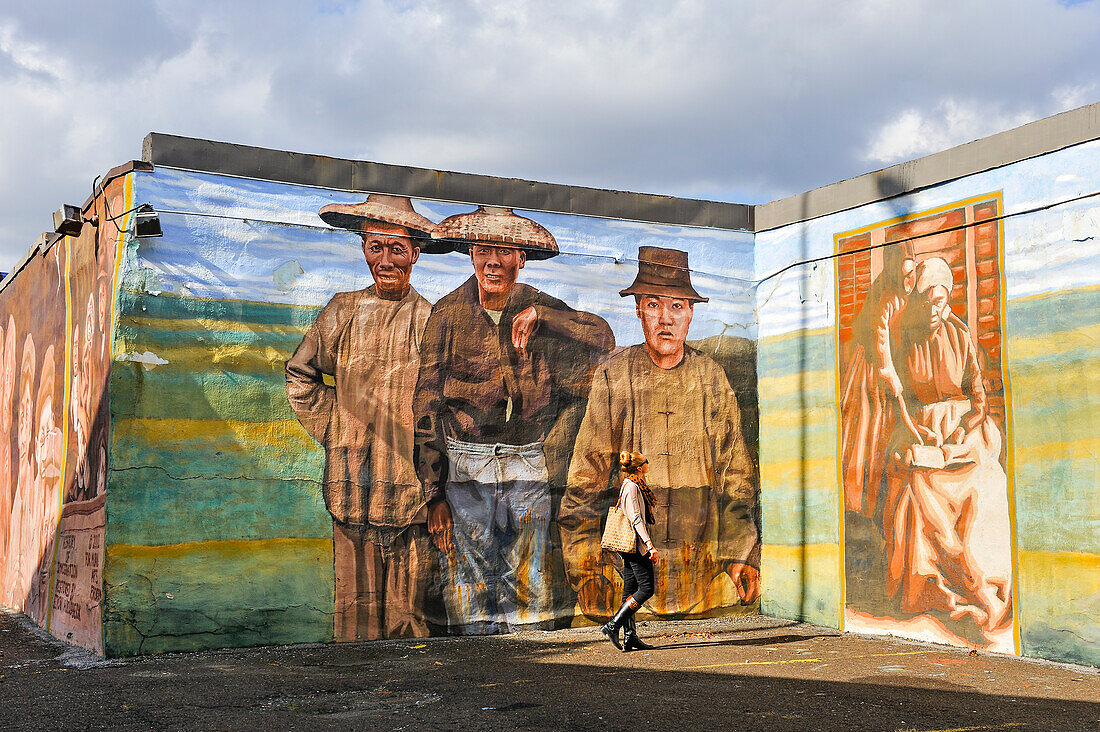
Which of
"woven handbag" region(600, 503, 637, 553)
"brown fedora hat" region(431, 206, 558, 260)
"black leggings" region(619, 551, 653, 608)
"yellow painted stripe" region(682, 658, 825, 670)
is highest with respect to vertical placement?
"brown fedora hat" region(431, 206, 558, 260)

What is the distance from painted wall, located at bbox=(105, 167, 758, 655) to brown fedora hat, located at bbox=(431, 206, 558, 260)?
0.13m

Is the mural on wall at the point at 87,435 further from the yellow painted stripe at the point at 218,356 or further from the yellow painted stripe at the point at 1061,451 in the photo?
the yellow painted stripe at the point at 1061,451

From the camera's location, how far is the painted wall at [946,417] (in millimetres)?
8648

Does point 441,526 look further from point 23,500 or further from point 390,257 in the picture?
point 23,500

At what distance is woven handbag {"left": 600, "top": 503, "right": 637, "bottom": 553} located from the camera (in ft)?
30.0

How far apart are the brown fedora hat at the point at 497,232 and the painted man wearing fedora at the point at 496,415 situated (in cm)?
1

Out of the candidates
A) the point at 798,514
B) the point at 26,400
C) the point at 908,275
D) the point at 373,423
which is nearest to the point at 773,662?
the point at 798,514

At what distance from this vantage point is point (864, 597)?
10320 millimetres

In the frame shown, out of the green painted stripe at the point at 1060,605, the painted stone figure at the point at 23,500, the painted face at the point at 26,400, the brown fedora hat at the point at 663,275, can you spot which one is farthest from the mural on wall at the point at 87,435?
the green painted stripe at the point at 1060,605

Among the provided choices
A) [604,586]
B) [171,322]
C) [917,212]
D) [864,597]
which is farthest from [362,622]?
[917,212]

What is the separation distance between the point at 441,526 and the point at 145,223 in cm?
394

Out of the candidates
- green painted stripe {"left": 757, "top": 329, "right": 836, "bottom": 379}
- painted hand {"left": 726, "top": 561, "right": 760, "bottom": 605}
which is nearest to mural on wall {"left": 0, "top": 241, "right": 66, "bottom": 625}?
painted hand {"left": 726, "top": 561, "right": 760, "bottom": 605}

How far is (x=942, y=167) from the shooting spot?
32.3ft

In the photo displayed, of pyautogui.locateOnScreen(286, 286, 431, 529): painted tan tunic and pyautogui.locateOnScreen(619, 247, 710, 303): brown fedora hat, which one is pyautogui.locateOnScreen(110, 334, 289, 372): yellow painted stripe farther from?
pyautogui.locateOnScreen(619, 247, 710, 303): brown fedora hat
